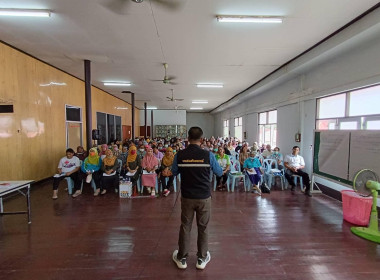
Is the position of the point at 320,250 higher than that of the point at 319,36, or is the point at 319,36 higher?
the point at 319,36

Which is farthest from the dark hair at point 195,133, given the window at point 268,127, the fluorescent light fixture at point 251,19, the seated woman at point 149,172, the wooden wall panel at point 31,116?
the window at point 268,127

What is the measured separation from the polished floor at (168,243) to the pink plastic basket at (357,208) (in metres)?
0.18

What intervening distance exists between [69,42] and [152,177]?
10.9 ft

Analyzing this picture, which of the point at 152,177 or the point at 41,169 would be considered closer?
the point at 152,177

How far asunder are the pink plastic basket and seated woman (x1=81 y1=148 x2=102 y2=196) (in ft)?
16.2

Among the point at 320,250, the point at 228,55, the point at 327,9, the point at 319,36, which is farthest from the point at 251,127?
the point at 320,250

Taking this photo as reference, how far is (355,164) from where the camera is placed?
3.66m

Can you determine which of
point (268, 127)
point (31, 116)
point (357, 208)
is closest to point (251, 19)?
point (357, 208)

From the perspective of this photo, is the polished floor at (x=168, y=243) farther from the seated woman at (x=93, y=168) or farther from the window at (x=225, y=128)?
the window at (x=225, y=128)

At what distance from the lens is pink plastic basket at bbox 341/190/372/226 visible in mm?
3332

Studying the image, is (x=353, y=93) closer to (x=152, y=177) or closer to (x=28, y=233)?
(x=152, y=177)

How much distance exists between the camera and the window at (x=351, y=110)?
3955 millimetres

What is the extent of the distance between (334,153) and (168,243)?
3522mm

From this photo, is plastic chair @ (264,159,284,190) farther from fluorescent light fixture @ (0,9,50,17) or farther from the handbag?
fluorescent light fixture @ (0,9,50,17)
